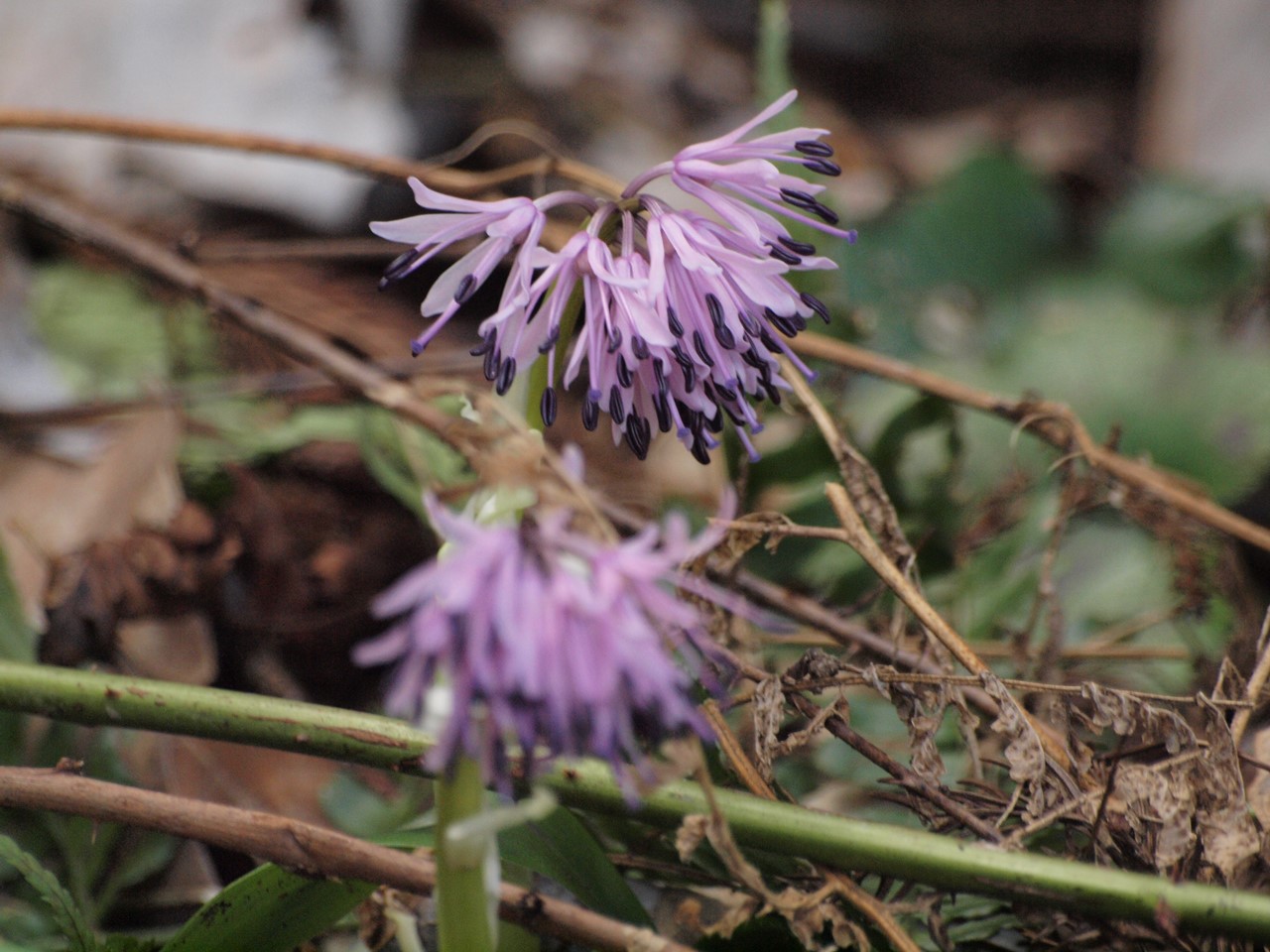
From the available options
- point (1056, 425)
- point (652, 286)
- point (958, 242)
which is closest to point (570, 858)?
point (652, 286)

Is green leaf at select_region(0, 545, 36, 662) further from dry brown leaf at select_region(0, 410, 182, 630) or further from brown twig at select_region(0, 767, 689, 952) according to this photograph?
brown twig at select_region(0, 767, 689, 952)

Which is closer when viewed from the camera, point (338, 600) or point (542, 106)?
point (338, 600)

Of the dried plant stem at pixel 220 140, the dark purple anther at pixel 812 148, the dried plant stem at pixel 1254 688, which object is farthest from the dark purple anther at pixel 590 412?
the dried plant stem at pixel 220 140

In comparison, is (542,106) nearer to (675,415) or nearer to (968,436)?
(968,436)

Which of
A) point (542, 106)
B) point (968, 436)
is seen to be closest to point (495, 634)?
point (968, 436)

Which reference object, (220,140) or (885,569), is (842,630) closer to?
(885,569)

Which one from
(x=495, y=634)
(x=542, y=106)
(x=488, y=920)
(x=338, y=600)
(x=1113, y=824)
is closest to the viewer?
(x=495, y=634)

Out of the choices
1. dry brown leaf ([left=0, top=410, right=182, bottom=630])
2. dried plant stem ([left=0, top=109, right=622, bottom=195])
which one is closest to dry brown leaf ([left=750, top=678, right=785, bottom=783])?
dried plant stem ([left=0, top=109, right=622, bottom=195])

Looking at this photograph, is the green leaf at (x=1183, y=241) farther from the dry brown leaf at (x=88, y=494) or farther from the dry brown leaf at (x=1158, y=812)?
the dry brown leaf at (x=88, y=494)
